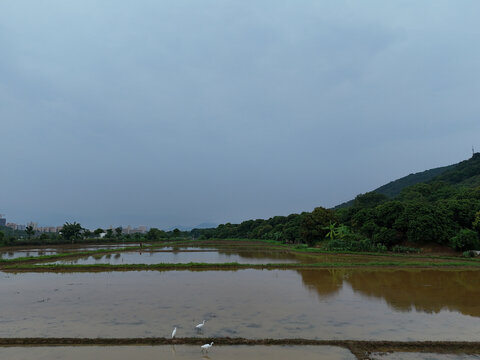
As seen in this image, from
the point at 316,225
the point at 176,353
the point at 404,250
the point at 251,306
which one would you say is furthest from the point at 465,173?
the point at 176,353

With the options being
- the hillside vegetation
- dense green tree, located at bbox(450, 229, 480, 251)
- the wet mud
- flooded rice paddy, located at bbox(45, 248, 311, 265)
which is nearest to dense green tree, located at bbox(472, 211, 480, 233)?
the hillside vegetation

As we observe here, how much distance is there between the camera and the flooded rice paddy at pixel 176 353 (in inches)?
308

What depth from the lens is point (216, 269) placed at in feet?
78.9

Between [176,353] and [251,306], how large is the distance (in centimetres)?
509

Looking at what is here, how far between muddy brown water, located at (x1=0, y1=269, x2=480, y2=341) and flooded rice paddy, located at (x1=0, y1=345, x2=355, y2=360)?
2.81 ft

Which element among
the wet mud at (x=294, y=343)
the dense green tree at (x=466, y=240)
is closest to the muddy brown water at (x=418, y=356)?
the wet mud at (x=294, y=343)

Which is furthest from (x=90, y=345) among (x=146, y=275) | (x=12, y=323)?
(x=146, y=275)

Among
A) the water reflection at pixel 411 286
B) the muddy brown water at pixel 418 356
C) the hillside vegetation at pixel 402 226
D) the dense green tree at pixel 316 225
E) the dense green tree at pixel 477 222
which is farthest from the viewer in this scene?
the dense green tree at pixel 316 225

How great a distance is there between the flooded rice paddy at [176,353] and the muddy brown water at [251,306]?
33.7 inches

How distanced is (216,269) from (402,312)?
597 inches

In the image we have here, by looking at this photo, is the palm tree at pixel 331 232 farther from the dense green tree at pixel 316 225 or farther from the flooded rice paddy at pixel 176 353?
the flooded rice paddy at pixel 176 353

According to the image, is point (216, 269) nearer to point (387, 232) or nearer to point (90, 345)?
point (90, 345)

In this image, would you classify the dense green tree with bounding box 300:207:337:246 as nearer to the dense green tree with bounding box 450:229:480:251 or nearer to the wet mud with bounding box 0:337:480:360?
the dense green tree with bounding box 450:229:480:251

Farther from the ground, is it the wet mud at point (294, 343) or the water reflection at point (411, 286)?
the wet mud at point (294, 343)
